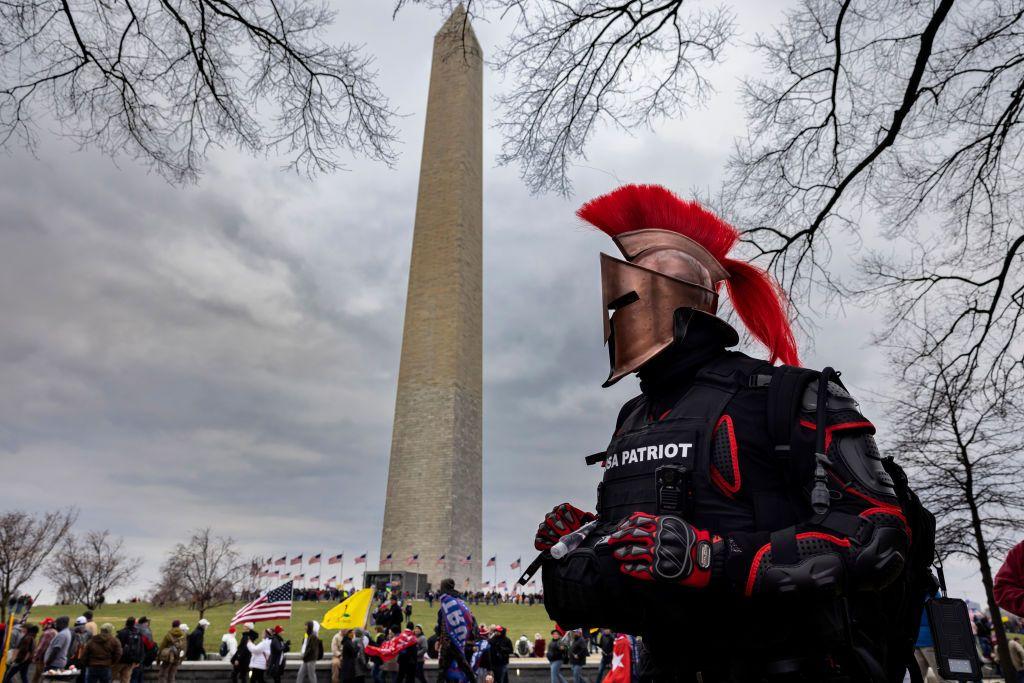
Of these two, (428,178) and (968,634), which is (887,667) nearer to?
(968,634)

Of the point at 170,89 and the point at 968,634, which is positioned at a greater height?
the point at 170,89

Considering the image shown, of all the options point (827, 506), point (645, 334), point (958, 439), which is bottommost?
point (827, 506)

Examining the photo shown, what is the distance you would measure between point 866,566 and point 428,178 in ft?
118

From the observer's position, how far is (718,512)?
2.14 meters

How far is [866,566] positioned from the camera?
73.0 inches

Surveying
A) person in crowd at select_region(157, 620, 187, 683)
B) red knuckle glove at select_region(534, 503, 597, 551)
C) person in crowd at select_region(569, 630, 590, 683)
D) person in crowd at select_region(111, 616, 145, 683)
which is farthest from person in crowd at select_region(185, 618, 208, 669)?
red knuckle glove at select_region(534, 503, 597, 551)

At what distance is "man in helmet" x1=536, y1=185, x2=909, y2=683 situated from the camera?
74.9 inches

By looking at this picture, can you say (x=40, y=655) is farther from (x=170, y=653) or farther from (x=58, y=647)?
(x=170, y=653)

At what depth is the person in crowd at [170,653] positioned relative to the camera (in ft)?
43.0

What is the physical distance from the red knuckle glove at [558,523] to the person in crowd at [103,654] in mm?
11511

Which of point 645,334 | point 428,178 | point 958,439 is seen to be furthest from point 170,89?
point 428,178

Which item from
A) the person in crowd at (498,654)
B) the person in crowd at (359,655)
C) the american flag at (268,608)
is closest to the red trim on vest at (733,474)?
the person in crowd at (498,654)

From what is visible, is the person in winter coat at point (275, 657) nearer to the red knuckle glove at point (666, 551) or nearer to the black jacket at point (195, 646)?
the black jacket at point (195, 646)

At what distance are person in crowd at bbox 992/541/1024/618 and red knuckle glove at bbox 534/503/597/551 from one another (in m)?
2.31
